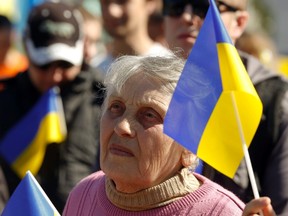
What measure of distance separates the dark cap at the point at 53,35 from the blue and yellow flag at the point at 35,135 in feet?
0.72

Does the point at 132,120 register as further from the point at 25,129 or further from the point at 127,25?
the point at 127,25

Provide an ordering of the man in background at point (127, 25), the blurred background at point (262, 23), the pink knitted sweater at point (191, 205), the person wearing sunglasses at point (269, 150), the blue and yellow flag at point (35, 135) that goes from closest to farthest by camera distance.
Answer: the pink knitted sweater at point (191, 205)
the person wearing sunglasses at point (269, 150)
the blue and yellow flag at point (35, 135)
the man in background at point (127, 25)
the blurred background at point (262, 23)

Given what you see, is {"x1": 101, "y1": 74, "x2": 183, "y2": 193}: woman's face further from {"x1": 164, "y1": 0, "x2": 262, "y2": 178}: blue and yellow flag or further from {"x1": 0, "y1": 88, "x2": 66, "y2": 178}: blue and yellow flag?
{"x1": 0, "y1": 88, "x2": 66, "y2": 178}: blue and yellow flag

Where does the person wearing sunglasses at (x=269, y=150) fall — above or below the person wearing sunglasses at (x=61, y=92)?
above

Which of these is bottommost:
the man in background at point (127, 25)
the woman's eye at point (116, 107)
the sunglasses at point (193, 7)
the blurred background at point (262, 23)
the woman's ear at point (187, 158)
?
the blurred background at point (262, 23)

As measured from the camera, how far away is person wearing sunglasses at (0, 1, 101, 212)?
6.43 metres

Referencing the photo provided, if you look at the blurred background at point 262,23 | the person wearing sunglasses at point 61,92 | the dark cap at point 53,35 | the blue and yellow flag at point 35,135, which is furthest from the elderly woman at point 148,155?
the blurred background at point 262,23

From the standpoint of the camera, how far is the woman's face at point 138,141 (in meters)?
3.84

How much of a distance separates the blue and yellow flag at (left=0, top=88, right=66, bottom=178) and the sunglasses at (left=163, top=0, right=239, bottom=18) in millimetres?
1411

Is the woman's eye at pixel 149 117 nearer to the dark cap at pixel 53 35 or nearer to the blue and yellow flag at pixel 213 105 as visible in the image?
the blue and yellow flag at pixel 213 105

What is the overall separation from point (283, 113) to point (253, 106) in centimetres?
118

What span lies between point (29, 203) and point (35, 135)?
8.44 feet

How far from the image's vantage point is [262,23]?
20781 mm

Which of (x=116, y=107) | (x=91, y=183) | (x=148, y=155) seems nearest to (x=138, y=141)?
(x=148, y=155)
